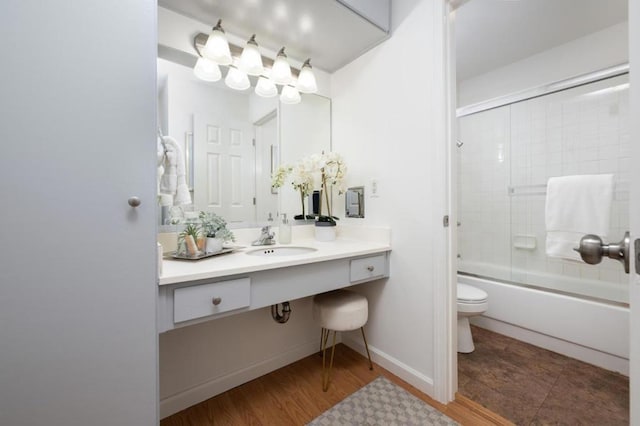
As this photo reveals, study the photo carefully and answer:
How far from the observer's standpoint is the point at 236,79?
5.08 ft

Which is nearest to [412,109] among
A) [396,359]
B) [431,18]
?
[431,18]

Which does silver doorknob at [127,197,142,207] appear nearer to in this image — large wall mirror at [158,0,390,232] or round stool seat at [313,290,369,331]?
large wall mirror at [158,0,390,232]

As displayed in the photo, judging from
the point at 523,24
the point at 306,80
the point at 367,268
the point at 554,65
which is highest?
the point at 523,24

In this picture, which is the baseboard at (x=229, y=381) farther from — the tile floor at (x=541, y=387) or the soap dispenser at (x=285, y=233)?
→ the tile floor at (x=541, y=387)

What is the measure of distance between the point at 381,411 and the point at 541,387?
3.03 ft

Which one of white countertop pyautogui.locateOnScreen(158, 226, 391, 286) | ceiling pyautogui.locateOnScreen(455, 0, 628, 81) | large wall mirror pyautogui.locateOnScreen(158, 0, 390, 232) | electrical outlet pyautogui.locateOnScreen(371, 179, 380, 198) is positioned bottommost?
white countertop pyautogui.locateOnScreen(158, 226, 391, 286)

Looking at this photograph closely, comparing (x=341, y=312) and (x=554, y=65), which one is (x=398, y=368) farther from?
(x=554, y=65)

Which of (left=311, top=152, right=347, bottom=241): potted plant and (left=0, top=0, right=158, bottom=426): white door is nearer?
(left=0, top=0, right=158, bottom=426): white door

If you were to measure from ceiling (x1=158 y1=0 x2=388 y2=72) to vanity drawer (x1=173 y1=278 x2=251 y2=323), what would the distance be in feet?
4.35

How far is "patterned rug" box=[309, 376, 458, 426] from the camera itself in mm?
1219

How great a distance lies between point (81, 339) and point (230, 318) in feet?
2.61

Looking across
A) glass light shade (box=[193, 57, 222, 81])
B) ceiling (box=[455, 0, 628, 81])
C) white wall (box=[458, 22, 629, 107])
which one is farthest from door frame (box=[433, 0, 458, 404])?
white wall (box=[458, 22, 629, 107])

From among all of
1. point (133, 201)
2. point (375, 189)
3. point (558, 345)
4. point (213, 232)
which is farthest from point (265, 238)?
point (558, 345)

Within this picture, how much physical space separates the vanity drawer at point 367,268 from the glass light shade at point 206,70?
1267 mm
